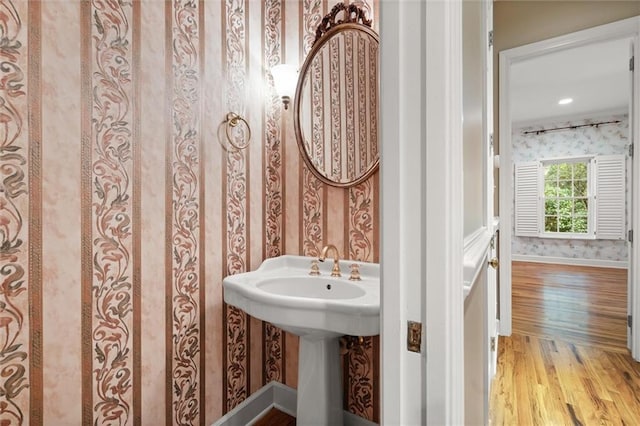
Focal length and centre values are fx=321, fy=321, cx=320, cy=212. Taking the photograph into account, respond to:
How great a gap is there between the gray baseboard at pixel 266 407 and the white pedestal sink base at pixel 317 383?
0.59 feet

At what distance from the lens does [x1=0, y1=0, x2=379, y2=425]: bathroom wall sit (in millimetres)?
917

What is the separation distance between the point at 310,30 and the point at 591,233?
6469 mm

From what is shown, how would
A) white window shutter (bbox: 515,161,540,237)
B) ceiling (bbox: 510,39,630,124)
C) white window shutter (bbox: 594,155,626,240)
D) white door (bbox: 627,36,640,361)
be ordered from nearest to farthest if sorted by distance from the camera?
white door (bbox: 627,36,640,361), ceiling (bbox: 510,39,630,124), white window shutter (bbox: 594,155,626,240), white window shutter (bbox: 515,161,540,237)

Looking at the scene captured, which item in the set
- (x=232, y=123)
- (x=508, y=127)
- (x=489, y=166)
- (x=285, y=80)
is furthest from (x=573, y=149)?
(x=232, y=123)

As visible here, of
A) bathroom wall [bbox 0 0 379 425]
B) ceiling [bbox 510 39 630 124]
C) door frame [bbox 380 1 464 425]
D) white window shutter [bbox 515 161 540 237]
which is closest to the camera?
door frame [bbox 380 1 464 425]

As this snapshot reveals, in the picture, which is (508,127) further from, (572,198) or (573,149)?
(572,198)

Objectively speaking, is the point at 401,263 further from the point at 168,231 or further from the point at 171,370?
the point at 171,370

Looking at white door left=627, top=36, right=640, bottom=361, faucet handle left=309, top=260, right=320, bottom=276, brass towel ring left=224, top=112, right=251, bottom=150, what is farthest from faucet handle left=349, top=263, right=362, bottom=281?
white door left=627, top=36, right=640, bottom=361

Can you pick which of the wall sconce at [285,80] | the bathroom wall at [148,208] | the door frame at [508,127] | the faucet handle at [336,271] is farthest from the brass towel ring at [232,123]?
the door frame at [508,127]

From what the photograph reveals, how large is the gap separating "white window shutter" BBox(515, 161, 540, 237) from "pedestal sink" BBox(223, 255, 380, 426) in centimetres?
613

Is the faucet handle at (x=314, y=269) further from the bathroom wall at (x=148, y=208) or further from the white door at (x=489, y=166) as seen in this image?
the white door at (x=489, y=166)

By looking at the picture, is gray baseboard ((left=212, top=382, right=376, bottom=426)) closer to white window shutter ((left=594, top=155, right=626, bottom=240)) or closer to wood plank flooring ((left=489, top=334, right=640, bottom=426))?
wood plank flooring ((left=489, top=334, right=640, bottom=426))

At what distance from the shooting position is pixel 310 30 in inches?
66.5

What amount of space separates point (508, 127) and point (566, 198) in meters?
4.50
